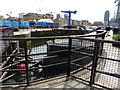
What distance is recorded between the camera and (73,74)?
270 centimetres

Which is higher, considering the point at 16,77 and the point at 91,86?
the point at 91,86

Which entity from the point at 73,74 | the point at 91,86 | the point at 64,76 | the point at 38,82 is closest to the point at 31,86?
the point at 38,82

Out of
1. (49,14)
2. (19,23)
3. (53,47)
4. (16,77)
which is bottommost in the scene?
(16,77)

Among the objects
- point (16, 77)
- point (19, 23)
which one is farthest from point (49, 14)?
point (16, 77)

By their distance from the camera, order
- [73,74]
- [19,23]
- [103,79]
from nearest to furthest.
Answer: [103,79], [73,74], [19,23]

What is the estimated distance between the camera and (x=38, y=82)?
7.75 feet

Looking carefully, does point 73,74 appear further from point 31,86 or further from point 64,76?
point 31,86

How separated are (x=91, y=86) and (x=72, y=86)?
1.40 feet

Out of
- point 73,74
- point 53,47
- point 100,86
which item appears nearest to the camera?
point 100,86

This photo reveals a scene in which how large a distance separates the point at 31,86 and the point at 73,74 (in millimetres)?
1103

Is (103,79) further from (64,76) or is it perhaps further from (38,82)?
(38,82)

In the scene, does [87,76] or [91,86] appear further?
[87,76]

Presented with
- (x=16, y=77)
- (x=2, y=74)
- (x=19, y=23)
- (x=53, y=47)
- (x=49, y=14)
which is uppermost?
(x=49, y=14)

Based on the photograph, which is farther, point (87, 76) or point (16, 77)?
point (16, 77)
